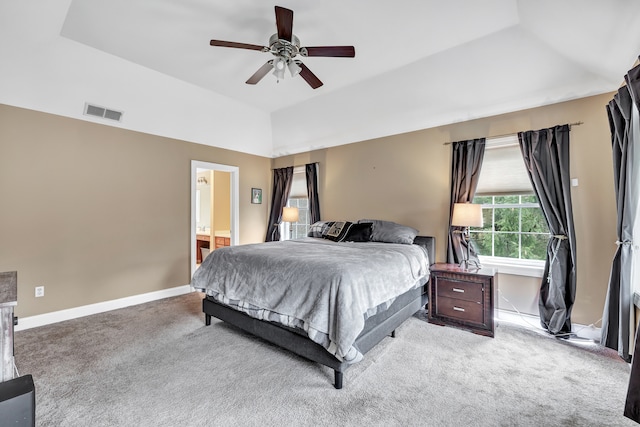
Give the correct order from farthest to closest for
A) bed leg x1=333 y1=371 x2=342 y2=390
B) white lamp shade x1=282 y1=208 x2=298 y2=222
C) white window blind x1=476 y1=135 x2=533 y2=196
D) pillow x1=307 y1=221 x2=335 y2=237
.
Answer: white lamp shade x1=282 y1=208 x2=298 y2=222 → pillow x1=307 y1=221 x2=335 y2=237 → white window blind x1=476 y1=135 x2=533 y2=196 → bed leg x1=333 y1=371 x2=342 y2=390

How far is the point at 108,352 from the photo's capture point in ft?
8.58

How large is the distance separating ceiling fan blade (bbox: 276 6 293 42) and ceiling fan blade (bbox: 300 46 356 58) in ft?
0.61

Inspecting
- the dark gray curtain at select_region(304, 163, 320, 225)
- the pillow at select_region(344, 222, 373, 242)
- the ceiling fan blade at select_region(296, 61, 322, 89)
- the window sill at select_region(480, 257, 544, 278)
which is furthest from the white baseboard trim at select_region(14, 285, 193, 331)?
the window sill at select_region(480, 257, 544, 278)

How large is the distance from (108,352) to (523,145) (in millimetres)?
4766

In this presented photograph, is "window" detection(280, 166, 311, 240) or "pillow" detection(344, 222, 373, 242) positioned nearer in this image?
"pillow" detection(344, 222, 373, 242)

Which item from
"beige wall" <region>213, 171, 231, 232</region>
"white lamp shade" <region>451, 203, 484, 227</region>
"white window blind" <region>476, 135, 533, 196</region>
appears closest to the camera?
"white lamp shade" <region>451, 203, 484, 227</region>

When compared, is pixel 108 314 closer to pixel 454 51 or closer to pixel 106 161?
pixel 106 161

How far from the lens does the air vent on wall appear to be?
3539 mm

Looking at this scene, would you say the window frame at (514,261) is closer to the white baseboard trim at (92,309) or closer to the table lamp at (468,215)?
the table lamp at (468,215)

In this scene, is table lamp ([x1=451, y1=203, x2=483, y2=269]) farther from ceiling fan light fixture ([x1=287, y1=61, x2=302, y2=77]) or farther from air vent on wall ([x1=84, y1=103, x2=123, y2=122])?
air vent on wall ([x1=84, y1=103, x2=123, y2=122])

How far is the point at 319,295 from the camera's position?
216cm

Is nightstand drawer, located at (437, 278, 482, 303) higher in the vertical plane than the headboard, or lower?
lower

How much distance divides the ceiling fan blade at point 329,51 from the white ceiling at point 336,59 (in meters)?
0.39

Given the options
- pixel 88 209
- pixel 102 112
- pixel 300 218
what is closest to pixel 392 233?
pixel 300 218
